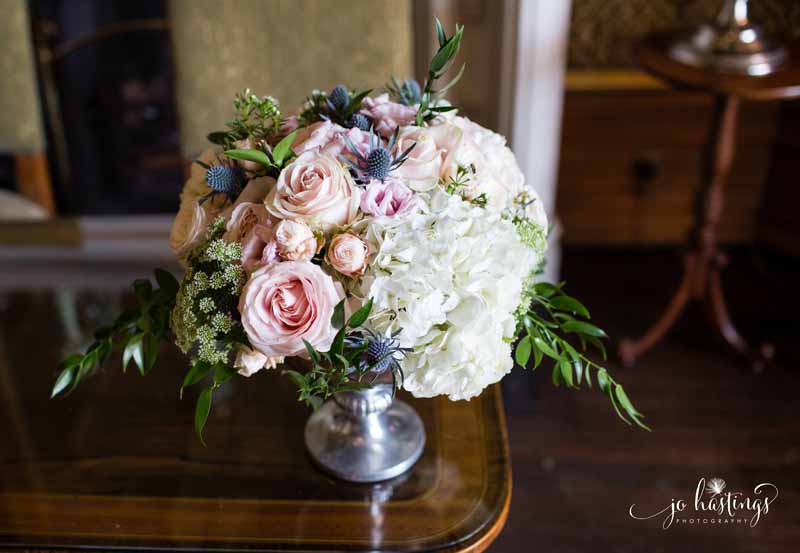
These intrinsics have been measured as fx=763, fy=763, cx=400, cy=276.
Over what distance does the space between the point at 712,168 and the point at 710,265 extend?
28 centimetres

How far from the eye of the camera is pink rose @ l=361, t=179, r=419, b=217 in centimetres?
86

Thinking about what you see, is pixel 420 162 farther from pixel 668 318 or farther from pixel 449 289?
pixel 668 318

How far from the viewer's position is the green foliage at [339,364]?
82 centimetres

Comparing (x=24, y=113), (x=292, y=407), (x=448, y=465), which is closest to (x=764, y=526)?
(x=448, y=465)

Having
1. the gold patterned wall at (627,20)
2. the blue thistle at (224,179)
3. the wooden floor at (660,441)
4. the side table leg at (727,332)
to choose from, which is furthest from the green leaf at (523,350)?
the gold patterned wall at (627,20)

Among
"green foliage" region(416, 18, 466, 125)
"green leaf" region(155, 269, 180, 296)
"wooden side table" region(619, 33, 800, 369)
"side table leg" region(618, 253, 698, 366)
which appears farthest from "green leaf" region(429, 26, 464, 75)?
"side table leg" region(618, 253, 698, 366)

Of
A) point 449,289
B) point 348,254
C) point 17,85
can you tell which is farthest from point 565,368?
point 17,85

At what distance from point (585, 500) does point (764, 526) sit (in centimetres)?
38

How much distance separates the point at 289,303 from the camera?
0.81 meters

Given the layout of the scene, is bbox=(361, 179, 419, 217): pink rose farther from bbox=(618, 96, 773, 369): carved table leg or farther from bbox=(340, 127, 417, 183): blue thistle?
bbox=(618, 96, 773, 369): carved table leg

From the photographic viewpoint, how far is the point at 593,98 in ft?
8.55

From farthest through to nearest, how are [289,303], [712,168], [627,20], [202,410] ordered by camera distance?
[627,20] < [712,168] < [202,410] < [289,303]

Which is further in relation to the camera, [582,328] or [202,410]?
[582,328]

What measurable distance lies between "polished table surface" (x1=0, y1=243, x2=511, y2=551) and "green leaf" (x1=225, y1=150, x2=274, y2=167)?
1.59 ft
